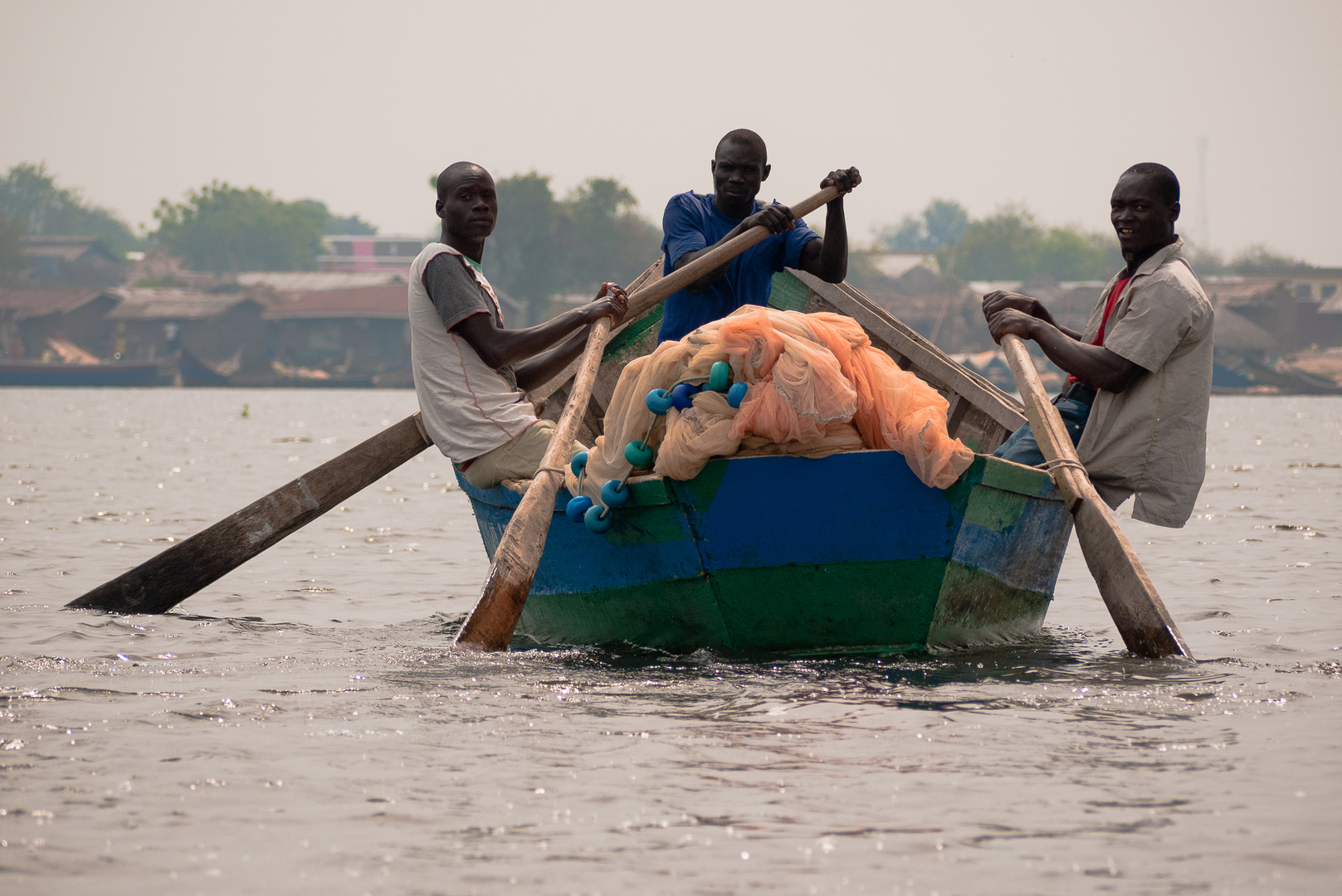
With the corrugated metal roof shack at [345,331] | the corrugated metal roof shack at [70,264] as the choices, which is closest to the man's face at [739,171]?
the corrugated metal roof shack at [345,331]

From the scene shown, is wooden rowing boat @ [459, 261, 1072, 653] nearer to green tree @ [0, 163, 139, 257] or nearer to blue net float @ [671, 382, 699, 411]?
blue net float @ [671, 382, 699, 411]

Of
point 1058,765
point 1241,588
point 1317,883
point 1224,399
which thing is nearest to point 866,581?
point 1058,765

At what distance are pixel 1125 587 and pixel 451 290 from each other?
2.51m

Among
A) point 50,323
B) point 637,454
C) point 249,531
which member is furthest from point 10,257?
point 637,454

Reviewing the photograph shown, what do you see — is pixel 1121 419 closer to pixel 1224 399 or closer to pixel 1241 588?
pixel 1241 588

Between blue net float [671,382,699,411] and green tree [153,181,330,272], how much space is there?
294 feet

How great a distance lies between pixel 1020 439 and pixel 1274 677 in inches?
46.2

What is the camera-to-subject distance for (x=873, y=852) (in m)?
2.64

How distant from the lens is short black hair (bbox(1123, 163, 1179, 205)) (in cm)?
467

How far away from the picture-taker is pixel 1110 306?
4840 mm

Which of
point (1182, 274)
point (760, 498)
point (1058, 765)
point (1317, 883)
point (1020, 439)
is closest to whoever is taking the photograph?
point (1317, 883)

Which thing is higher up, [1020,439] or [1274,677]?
[1020,439]

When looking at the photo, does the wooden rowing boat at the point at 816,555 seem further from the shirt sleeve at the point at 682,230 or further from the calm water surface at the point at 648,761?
the shirt sleeve at the point at 682,230

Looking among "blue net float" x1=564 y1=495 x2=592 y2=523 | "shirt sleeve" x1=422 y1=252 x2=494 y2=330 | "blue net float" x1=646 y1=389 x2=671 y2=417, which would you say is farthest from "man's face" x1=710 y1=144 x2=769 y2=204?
Answer: "blue net float" x1=564 y1=495 x2=592 y2=523
